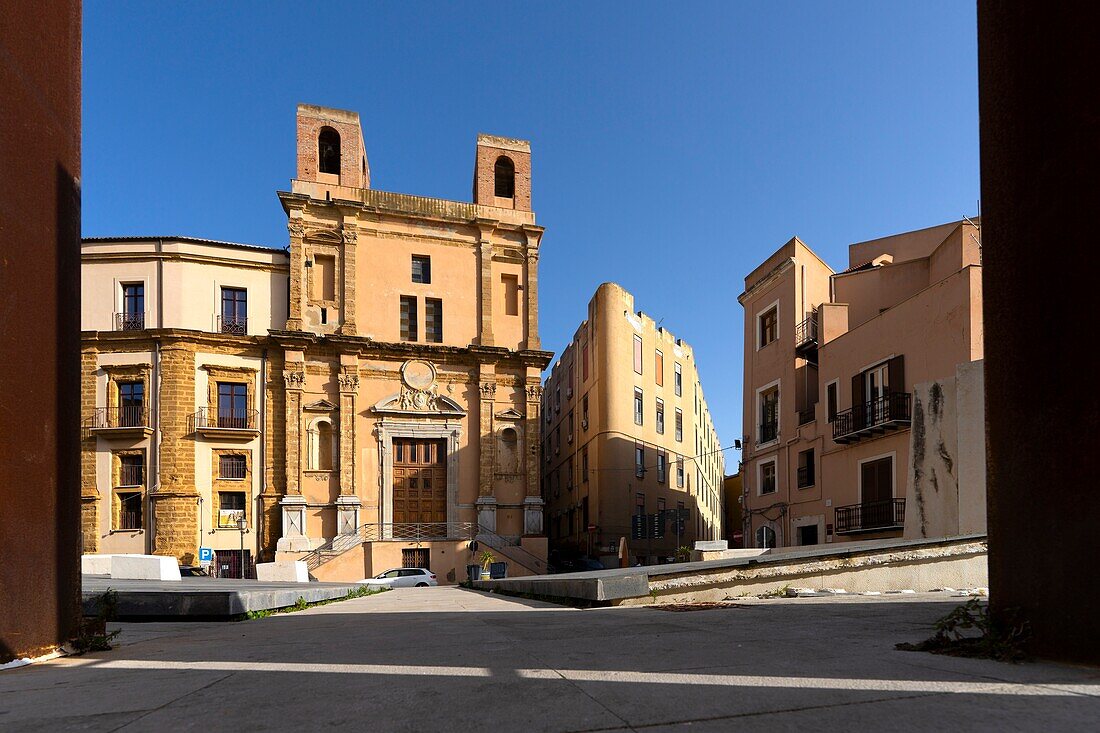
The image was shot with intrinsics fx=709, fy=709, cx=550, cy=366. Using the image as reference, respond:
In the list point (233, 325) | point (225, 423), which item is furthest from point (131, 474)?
point (233, 325)

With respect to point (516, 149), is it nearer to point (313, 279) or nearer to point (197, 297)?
point (313, 279)

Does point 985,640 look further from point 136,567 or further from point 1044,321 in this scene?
point 136,567

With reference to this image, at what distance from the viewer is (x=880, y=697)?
2932 mm

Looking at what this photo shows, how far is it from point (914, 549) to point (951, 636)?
611 cm

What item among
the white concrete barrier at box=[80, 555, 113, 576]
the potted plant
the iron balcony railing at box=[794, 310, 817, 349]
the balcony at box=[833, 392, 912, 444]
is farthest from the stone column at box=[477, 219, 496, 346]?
the white concrete barrier at box=[80, 555, 113, 576]

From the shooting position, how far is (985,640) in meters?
3.90

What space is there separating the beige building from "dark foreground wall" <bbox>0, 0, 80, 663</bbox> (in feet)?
90.9

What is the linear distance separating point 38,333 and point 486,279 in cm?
3282

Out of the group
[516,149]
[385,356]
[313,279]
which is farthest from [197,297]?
[516,149]

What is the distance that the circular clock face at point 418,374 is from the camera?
35719 millimetres

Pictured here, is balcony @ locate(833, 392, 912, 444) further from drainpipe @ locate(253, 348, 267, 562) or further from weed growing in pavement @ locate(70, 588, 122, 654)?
drainpipe @ locate(253, 348, 267, 562)

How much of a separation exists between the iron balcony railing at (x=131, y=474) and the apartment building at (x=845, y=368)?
89.0ft

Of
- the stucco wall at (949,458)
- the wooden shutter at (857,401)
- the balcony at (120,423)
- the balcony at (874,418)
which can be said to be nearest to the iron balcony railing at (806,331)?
the wooden shutter at (857,401)

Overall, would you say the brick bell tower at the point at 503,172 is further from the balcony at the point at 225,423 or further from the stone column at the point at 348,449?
the balcony at the point at 225,423
